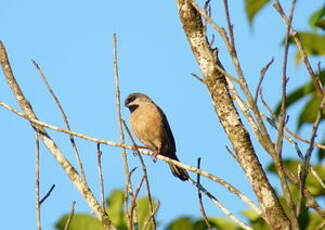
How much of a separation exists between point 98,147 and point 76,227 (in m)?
1.95

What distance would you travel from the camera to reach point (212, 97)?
3.92 meters

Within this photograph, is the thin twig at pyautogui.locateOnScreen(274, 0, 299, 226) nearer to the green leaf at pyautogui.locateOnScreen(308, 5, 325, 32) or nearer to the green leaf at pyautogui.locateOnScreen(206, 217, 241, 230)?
the green leaf at pyautogui.locateOnScreen(308, 5, 325, 32)

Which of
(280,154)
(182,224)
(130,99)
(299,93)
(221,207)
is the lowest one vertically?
(182,224)

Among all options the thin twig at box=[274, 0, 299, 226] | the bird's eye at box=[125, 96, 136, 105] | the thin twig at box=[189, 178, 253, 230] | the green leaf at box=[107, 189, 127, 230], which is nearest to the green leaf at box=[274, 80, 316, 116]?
the green leaf at box=[107, 189, 127, 230]

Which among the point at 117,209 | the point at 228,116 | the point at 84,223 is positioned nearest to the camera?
the point at 228,116

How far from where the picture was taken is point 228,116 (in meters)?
3.86

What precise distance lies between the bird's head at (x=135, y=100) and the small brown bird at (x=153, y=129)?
0.01 metres

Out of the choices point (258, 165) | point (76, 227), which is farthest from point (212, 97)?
point (76, 227)

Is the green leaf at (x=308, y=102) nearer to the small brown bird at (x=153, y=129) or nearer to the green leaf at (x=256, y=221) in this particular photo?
the green leaf at (x=256, y=221)

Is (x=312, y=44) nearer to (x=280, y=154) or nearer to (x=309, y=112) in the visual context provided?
(x=309, y=112)

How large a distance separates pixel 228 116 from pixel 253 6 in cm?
186

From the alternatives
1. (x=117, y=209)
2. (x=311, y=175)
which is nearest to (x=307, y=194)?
(x=117, y=209)

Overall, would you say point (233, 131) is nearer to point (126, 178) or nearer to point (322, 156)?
point (126, 178)

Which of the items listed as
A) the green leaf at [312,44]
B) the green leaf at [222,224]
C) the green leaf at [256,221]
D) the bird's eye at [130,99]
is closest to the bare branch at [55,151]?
the green leaf at [256,221]
